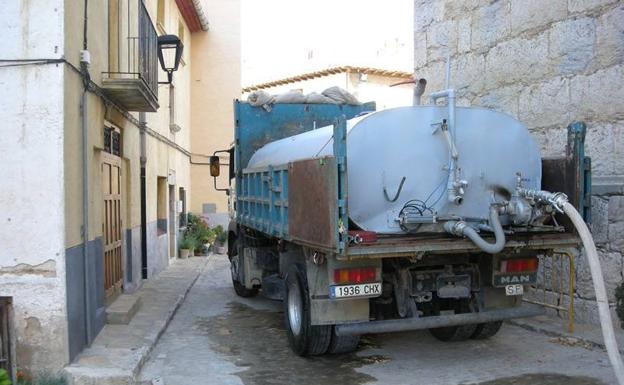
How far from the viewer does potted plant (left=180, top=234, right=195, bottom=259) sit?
16266 millimetres

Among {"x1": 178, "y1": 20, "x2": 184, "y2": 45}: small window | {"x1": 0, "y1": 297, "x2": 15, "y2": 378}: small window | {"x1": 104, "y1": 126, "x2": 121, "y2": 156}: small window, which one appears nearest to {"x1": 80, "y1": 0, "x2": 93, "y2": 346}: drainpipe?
{"x1": 0, "y1": 297, "x2": 15, "y2": 378}: small window

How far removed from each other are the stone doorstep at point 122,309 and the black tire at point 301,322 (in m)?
2.22

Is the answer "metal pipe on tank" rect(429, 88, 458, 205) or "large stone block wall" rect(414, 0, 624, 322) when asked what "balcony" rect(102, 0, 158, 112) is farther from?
"large stone block wall" rect(414, 0, 624, 322)

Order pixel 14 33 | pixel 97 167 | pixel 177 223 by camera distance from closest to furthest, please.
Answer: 1. pixel 14 33
2. pixel 97 167
3. pixel 177 223

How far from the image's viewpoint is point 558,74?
25.6 feet

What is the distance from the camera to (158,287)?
35.9 feet

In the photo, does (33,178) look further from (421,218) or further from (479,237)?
(479,237)

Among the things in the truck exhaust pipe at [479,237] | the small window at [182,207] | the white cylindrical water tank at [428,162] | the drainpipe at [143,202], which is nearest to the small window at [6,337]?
the white cylindrical water tank at [428,162]

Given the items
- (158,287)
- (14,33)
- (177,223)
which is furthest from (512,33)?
(177,223)

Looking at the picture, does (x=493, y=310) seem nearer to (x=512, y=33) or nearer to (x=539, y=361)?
(x=539, y=361)

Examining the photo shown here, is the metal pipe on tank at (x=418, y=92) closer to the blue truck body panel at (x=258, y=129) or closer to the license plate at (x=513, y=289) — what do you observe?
the blue truck body panel at (x=258, y=129)

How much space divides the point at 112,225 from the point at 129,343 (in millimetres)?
2274

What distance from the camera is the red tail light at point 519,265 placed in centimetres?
595

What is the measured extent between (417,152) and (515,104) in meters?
3.56
